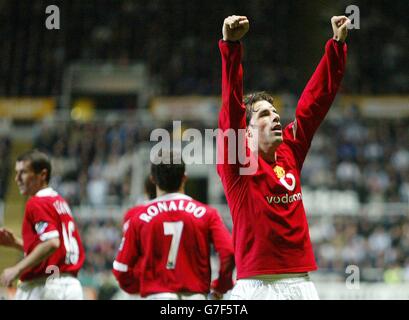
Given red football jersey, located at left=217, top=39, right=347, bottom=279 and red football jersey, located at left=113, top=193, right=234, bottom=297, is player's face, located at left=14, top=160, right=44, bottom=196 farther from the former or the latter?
red football jersey, located at left=217, top=39, right=347, bottom=279

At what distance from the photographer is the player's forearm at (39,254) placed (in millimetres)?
4164

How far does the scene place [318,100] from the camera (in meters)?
3.56

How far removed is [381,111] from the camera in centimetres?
1554

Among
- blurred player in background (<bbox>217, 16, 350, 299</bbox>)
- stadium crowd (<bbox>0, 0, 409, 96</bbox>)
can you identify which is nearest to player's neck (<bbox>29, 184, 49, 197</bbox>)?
blurred player in background (<bbox>217, 16, 350, 299</bbox>)

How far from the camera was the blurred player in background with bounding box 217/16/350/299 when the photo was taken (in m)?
3.15

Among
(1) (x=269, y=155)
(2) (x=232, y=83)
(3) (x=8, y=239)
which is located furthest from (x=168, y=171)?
(3) (x=8, y=239)

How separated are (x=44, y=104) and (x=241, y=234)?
1390 cm

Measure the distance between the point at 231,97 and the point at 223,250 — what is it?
4.41 ft

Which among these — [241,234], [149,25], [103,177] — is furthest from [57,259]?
[149,25]

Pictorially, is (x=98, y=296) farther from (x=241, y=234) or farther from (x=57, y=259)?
(x=241, y=234)

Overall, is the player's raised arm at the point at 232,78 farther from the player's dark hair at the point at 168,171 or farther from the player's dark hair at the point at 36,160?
the player's dark hair at the point at 36,160

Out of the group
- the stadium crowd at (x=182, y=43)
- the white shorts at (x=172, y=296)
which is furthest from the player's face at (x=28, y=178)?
the stadium crowd at (x=182, y=43)

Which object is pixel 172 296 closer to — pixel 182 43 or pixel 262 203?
pixel 262 203

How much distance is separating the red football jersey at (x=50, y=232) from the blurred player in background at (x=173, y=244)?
0.54 metres
